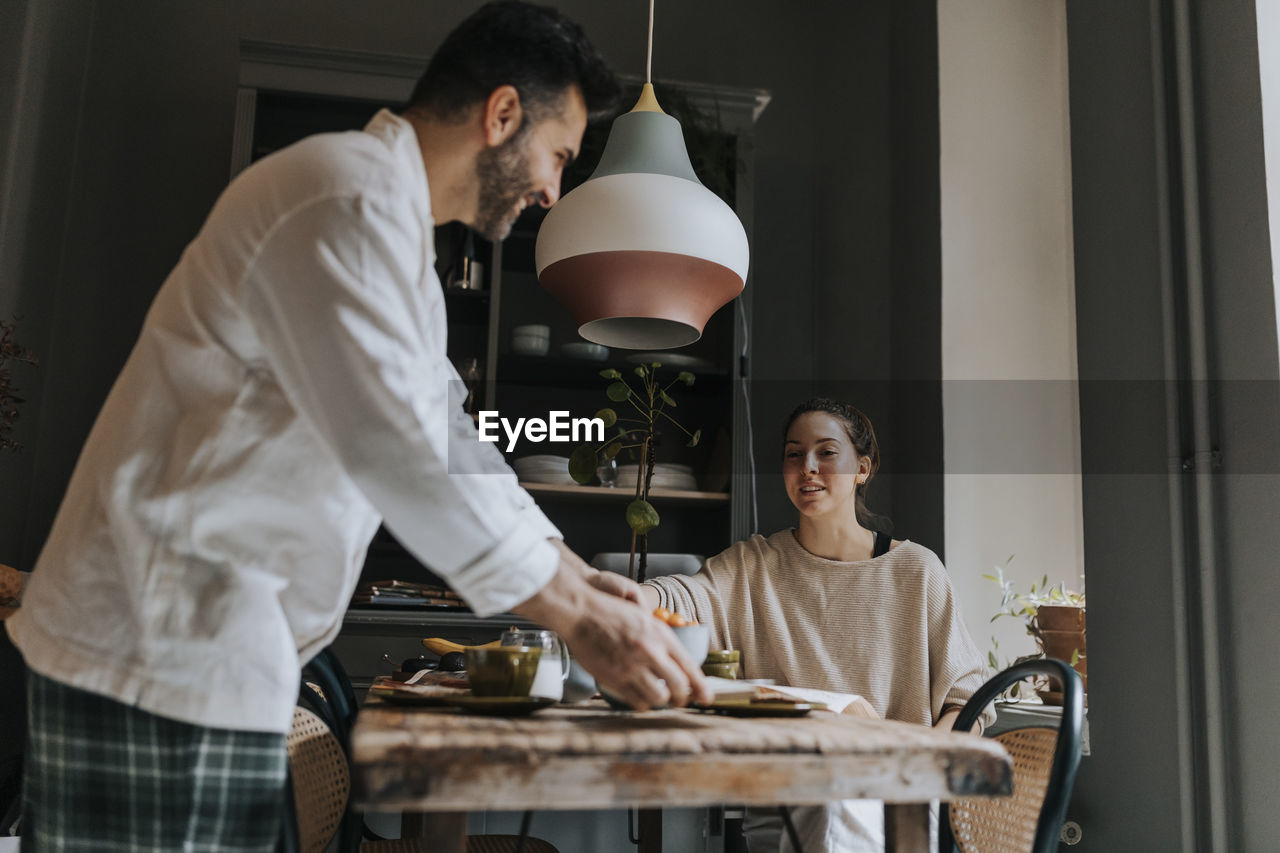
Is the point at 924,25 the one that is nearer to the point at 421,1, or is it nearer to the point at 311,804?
the point at 421,1

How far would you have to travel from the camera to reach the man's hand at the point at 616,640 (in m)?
0.90

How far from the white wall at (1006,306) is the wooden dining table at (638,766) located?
2.38 meters

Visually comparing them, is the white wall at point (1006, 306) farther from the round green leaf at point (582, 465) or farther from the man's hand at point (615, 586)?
the man's hand at point (615, 586)

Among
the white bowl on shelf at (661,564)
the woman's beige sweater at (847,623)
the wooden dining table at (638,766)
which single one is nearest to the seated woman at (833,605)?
the woman's beige sweater at (847,623)

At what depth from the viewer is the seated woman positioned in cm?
221

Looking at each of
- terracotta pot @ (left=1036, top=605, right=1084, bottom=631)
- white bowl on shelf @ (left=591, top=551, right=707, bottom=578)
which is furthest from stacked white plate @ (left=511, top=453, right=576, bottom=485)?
terracotta pot @ (left=1036, top=605, right=1084, bottom=631)

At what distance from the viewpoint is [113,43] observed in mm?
3549

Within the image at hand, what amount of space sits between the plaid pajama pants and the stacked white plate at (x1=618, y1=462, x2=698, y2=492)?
2429 millimetres

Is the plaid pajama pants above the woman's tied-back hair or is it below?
below

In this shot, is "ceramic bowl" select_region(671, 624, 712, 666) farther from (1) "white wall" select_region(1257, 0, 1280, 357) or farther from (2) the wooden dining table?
(1) "white wall" select_region(1257, 0, 1280, 357)

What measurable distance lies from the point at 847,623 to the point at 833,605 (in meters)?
0.05

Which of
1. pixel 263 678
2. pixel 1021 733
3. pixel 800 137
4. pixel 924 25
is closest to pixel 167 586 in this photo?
pixel 263 678

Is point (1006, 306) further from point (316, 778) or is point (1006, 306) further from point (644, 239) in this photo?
point (316, 778)

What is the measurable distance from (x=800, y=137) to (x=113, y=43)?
8.22 ft
